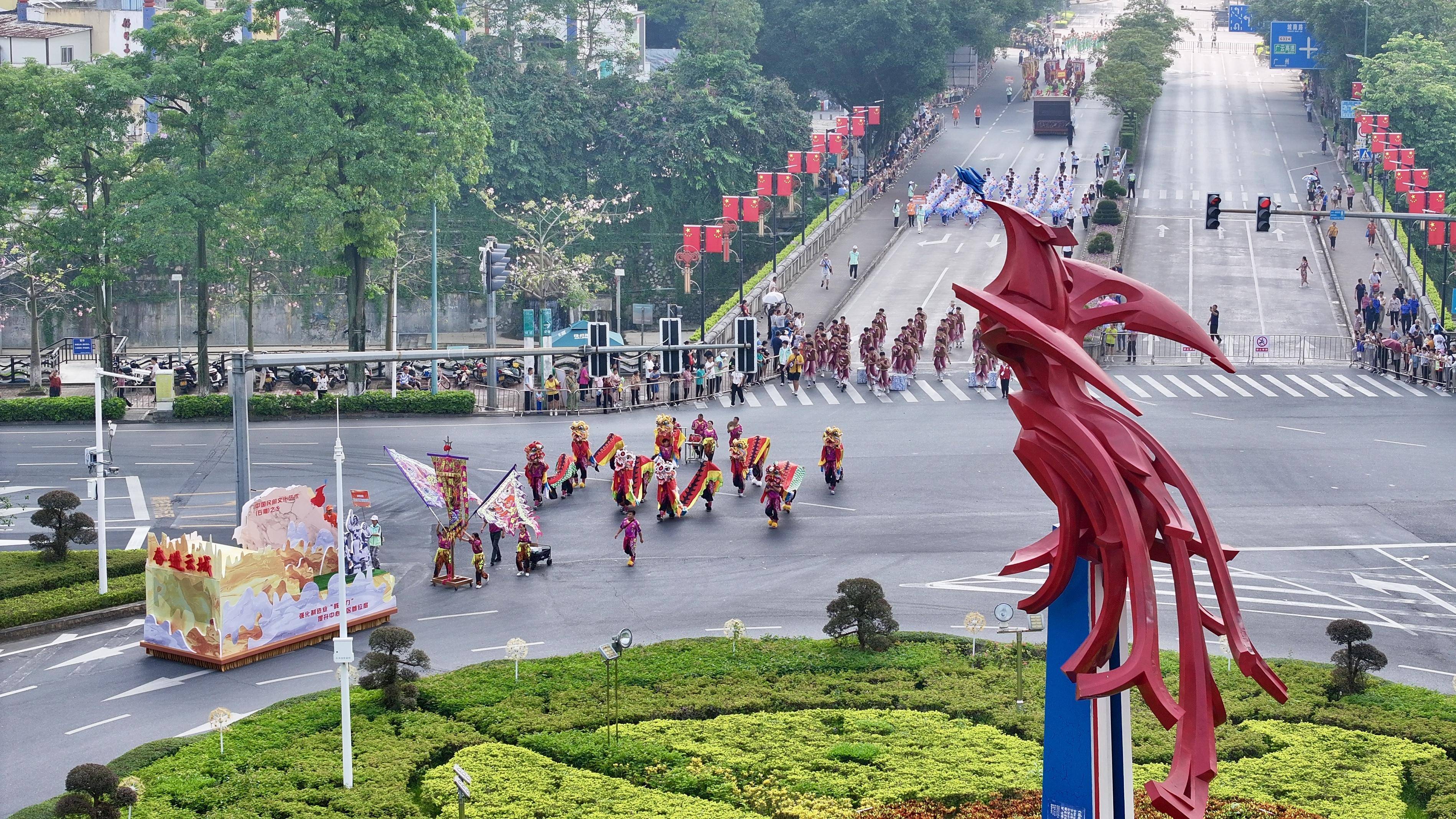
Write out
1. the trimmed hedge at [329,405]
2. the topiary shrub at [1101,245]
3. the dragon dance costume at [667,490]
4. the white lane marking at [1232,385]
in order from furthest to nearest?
the topiary shrub at [1101,245] < the white lane marking at [1232,385] < the trimmed hedge at [329,405] < the dragon dance costume at [667,490]

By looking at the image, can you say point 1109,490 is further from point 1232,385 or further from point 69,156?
point 69,156

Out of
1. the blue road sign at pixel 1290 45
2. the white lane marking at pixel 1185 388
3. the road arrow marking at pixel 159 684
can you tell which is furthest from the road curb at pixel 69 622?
the blue road sign at pixel 1290 45

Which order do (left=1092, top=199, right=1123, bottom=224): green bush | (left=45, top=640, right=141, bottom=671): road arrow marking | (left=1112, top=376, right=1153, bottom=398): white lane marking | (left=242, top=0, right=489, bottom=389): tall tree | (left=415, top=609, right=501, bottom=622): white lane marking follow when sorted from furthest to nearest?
(left=1092, top=199, right=1123, bottom=224): green bush < (left=1112, top=376, right=1153, bottom=398): white lane marking < (left=242, top=0, right=489, bottom=389): tall tree < (left=415, top=609, right=501, bottom=622): white lane marking < (left=45, top=640, right=141, bottom=671): road arrow marking

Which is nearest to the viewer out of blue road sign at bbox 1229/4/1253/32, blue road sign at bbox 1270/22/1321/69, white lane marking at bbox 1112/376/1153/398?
white lane marking at bbox 1112/376/1153/398

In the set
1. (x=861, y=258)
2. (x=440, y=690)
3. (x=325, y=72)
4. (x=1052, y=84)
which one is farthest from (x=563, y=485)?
(x=1052, y=84)

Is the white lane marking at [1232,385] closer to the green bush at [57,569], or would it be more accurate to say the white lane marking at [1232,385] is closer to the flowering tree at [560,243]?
the flowering tree at [560,243]

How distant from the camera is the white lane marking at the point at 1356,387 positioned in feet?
190

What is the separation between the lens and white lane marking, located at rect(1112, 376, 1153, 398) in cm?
5816

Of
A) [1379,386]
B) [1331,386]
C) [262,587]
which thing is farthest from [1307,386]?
[262,587]

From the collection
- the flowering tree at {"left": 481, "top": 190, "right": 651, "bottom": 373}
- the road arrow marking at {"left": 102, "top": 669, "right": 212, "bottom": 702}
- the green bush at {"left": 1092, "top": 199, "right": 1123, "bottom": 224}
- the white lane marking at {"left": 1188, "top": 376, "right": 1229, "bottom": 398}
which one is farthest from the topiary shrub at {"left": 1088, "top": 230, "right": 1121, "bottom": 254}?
the road arrow marking at {"left": 102, "top": 669, "right": 212, "bottom": 702}

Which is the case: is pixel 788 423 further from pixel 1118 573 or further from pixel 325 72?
pixel 1118 573

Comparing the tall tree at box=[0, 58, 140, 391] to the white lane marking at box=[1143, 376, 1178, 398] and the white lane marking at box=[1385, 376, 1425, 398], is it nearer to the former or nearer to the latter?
the white lane marking at box=[1143, 376, 1178, 398]

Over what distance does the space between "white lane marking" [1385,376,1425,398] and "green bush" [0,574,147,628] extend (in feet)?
134

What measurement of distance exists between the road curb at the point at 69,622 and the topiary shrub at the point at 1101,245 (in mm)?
48855
